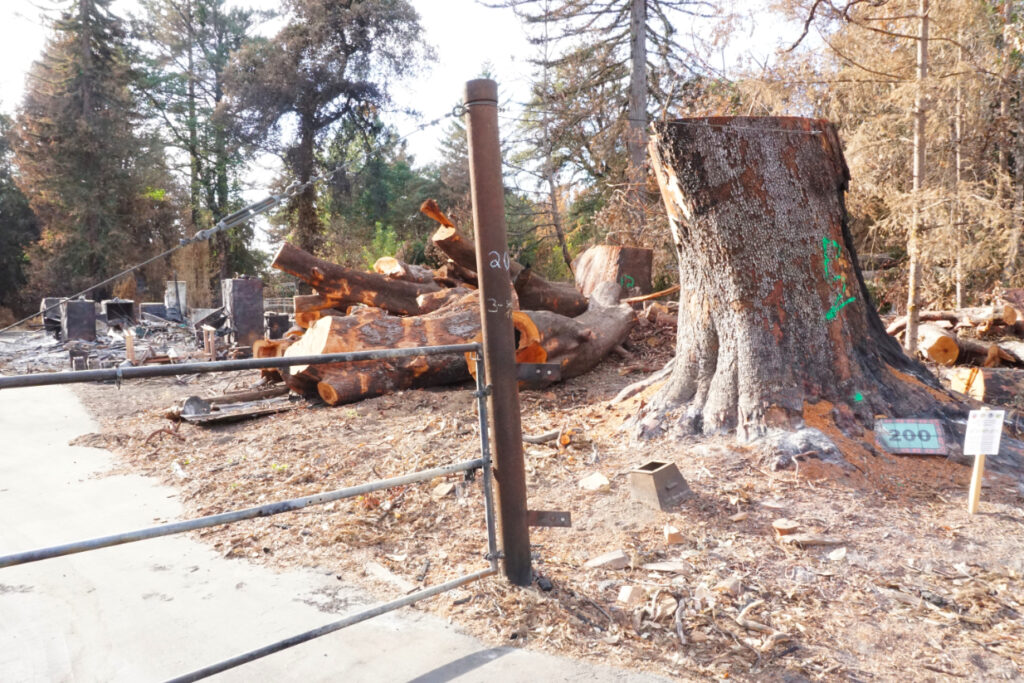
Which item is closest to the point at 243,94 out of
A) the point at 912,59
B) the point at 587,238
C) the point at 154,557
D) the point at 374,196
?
the point at 374,196

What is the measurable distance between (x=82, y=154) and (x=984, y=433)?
35.0 metres

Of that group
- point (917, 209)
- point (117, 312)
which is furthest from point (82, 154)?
point (917, 209)

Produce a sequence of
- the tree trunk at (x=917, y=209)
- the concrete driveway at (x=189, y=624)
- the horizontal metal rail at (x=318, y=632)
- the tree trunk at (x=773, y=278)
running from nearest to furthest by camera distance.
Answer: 1. the horizontal metal rail at (x=318, y=632)
2. the concrete driveway at (x=189, y=624)
3. the tree trunk at (x=773, y=278)
4. the tree trunk at (x=917, y=209)

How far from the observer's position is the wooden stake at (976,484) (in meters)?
3.09

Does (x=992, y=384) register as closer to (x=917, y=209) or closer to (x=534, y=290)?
(x=917, y=209)

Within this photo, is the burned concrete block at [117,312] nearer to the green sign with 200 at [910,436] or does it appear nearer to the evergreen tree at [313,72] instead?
the evergreen tree at [313,72]

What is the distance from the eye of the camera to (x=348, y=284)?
7898 mm

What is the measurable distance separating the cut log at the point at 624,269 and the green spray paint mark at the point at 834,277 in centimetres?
422

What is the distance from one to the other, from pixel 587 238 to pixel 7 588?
15.1m

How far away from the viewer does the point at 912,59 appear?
8867 millimetres

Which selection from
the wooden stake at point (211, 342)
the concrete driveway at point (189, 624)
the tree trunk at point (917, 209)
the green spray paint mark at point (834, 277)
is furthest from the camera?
the wooden stake at point (211, 342)

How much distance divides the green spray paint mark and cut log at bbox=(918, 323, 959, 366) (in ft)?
13.6

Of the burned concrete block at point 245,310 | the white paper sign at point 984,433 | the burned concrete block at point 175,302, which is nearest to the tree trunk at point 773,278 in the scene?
the white paper sign at point 984,433

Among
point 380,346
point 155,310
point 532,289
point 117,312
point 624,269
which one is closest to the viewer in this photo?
point 380,346
